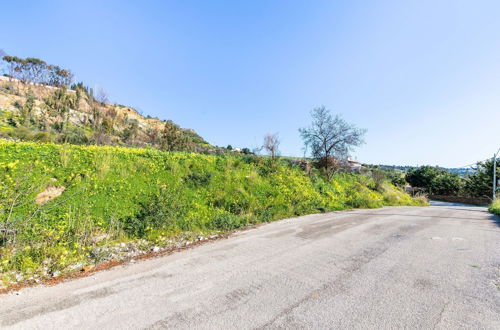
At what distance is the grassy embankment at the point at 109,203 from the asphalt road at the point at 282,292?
1.20 metres

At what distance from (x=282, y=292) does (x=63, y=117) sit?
47620 millimetres

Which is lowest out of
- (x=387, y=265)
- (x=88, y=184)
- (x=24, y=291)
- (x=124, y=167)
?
(x=24, y=291)

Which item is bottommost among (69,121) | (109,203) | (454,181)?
(109,203)

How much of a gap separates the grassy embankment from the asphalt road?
1.20 meters

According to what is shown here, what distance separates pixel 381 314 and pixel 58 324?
12.7 feet

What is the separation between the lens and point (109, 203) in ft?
21.2

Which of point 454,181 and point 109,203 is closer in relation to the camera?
point 109,203

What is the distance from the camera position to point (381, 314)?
2705mm

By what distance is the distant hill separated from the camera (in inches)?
939

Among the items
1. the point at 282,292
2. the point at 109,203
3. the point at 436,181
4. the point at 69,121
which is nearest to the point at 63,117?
the point at 69,121

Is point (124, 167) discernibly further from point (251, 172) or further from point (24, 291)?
point (251, 172)

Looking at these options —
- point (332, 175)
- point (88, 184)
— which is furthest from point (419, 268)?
point (332, 175)

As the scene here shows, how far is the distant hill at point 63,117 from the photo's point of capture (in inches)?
939

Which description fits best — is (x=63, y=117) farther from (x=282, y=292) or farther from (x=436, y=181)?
(x=436, y=181)
